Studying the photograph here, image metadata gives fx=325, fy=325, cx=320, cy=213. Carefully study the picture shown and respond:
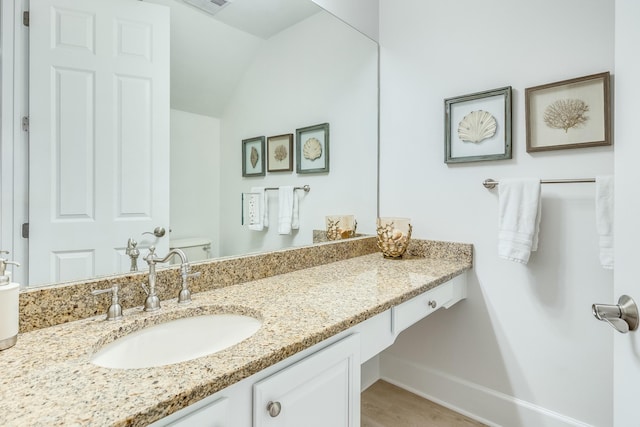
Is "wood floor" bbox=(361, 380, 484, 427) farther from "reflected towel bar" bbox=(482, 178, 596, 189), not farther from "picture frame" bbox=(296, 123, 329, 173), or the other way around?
"picture frame" bbox=(296, 123, 329, 173)

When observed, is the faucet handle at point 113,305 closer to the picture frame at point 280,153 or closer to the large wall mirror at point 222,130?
the large wall mirror at point 222,130

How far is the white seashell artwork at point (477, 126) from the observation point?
5.16ft

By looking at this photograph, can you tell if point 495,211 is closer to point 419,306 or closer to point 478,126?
point 478,126

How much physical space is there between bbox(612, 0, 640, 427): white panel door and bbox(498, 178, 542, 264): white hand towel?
0.78 metres

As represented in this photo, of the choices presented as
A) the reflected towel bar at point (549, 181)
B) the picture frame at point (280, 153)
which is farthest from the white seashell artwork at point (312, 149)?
the reflected towel bar at point (549, 181)

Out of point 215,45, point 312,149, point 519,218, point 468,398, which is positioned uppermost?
point 215,45

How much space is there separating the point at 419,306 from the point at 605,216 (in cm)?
78

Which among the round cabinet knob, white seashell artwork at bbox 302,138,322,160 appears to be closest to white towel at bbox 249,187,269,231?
white seashell artwork at bbox 302,138,322,160

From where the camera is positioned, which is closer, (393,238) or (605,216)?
(605,216)

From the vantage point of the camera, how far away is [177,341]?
927 millimetres

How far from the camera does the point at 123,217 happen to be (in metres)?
1.02

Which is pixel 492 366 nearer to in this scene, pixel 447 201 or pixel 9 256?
pixel 447 201

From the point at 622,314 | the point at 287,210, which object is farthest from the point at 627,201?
the point at 287,210

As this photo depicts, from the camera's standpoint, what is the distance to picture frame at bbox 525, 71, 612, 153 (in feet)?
4.22
